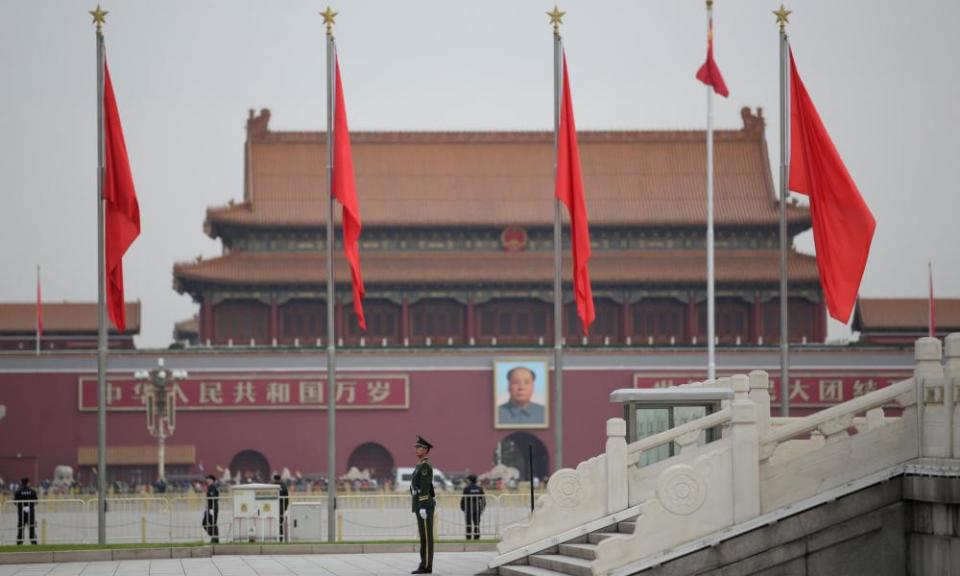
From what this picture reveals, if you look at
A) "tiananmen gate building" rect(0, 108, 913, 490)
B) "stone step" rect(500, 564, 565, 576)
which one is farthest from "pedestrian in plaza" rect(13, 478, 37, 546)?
"tiananmen gate building" rect(0, 108, 913, 490)

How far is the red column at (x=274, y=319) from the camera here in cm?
4894

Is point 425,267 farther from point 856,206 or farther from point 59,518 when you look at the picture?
point 856,206

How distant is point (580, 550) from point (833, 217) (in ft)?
24.0

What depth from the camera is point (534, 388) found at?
4606 centimetres

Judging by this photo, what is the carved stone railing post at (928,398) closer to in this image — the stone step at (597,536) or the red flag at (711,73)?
the stone step at (597,536)

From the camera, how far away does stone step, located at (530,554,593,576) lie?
1423 cm

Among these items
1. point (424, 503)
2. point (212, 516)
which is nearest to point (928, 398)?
point (424, 503)

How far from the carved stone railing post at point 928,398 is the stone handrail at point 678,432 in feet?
5.75

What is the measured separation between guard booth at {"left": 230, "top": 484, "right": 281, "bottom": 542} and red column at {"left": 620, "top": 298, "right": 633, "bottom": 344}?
26059mm

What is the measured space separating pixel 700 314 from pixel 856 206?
29.1m

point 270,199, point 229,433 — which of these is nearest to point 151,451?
point 229,433

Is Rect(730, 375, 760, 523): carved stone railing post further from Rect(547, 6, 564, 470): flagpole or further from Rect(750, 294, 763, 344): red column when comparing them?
Rect(750, 294, 763, 344): red column

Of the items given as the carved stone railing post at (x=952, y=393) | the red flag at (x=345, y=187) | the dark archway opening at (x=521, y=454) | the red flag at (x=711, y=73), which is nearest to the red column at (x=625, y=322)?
the dark archway opening at (x=521, y=454)

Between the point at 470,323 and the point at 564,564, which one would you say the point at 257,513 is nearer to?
the point at 564,564
